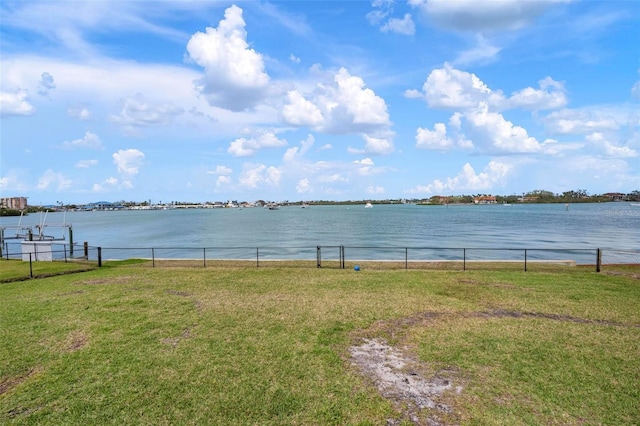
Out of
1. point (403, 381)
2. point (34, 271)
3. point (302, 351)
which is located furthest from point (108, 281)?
point (403, 381)

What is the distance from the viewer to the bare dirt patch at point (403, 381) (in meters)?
6.18

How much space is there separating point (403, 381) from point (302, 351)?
95.2 inches

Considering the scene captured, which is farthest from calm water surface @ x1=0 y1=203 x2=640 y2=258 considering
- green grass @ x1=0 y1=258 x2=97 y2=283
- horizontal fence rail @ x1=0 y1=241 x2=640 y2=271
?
green grass @ x1=0 y1=258 x2=97 y2=283

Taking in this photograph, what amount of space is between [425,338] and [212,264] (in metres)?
17.9

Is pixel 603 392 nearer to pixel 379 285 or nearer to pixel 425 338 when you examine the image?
pixel 425 338

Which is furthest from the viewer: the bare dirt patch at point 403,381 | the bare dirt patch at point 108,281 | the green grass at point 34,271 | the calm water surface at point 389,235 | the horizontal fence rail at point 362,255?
the calm water surface at point 389,235

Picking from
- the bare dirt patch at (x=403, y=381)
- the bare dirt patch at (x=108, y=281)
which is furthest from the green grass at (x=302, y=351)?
the bare dirt patch at (x=108, y=281)

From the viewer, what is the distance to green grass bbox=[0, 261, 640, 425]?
628cm

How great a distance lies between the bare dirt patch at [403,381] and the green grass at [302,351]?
19cm

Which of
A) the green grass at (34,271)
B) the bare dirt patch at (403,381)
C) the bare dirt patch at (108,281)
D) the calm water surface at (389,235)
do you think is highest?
the bare dirt patch at (403,381)

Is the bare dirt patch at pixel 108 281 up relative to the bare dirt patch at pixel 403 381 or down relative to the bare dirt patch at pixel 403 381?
down

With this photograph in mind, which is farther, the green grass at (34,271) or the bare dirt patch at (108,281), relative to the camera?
the green grass at (34,271)

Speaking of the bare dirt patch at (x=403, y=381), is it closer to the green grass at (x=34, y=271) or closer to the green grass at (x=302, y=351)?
the green grass at (x=302, y=351)

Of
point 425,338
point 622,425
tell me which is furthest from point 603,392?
point 425,338
